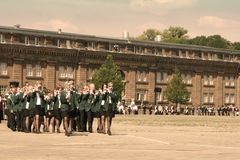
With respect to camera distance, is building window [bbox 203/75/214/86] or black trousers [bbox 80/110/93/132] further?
building window [bbox 203/75/214/86]

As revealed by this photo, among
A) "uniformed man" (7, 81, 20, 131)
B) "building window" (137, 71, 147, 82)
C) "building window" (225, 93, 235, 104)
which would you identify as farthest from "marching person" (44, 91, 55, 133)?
"building window" (225, 93, 235, 104)

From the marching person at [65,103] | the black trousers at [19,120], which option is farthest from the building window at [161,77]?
the marching person at [65,103]

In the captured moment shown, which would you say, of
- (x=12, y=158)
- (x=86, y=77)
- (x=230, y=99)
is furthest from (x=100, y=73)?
(x=12, y=158)

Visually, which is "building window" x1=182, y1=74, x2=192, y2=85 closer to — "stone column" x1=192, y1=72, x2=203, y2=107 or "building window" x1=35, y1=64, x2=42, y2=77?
"stone column" x1=192, y1=72, x2=203, y2=107

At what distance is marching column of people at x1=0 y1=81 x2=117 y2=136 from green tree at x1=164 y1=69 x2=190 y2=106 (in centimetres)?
7728

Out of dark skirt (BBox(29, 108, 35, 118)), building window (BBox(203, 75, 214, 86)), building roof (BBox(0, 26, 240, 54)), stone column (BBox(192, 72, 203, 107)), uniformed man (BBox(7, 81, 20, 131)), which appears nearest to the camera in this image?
dark skirt (BBox(29, 108, 35, 118))

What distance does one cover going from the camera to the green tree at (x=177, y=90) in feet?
357

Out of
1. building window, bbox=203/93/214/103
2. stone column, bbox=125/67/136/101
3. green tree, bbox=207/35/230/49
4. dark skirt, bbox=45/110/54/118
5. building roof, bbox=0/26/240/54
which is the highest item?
green tree, bbox=207/35/230/49

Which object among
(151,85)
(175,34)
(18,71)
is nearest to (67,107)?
(18,71)

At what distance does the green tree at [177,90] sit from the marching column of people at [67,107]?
77.3 meters

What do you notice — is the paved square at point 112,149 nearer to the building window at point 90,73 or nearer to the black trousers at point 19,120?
the black trousers at point 19,120

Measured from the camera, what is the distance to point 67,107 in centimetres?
2923

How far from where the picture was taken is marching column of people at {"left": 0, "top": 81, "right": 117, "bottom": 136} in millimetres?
29438

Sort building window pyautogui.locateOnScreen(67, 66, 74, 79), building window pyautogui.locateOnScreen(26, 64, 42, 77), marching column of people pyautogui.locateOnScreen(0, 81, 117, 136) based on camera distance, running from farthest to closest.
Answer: building window pyautogui.locateOnScreen(67, 66, 74, 79) < building window pyautogui.locateOnScreen(26, 64, 42, 77) < marching column of people pyautogui.locateOnScreen(0, 81, 117, 136)
